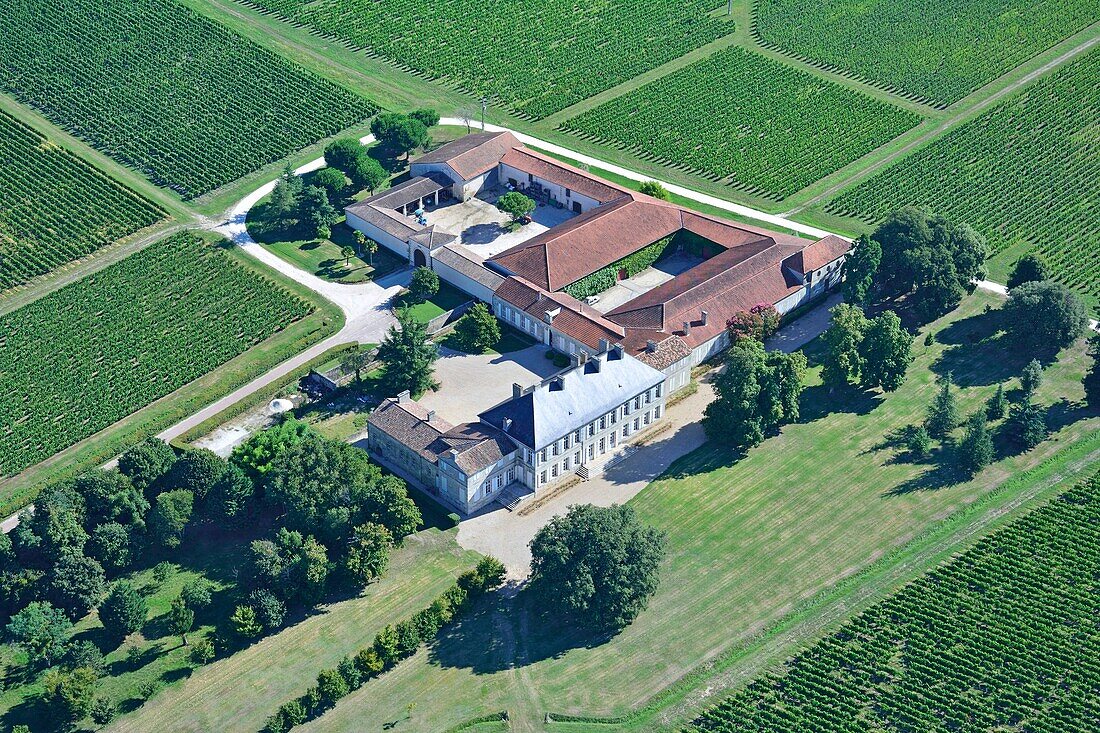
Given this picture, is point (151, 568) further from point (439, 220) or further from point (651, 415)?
point (439, 220)

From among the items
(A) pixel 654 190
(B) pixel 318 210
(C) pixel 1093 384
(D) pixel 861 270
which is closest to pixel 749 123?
(A) pixel 654 190

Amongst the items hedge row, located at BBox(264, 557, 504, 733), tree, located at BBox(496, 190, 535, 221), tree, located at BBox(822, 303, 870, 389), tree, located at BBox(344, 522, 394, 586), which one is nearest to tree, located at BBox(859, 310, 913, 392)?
tree, located at BBox(822, 303, 870, 389)

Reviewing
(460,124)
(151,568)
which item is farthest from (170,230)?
(151,568)

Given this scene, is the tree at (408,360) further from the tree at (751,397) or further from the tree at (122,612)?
the tree at (122,612)

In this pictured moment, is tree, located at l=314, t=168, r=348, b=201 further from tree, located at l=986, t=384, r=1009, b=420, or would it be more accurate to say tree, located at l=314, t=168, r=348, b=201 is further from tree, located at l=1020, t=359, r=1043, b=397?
tree, located at l=1020, t=359, r=1043, b=397

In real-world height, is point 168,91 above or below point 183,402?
above

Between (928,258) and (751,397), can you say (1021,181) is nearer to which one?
(928,258)

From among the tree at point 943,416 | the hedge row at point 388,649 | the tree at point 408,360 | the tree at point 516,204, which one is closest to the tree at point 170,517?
the hedge row at point 388,649
